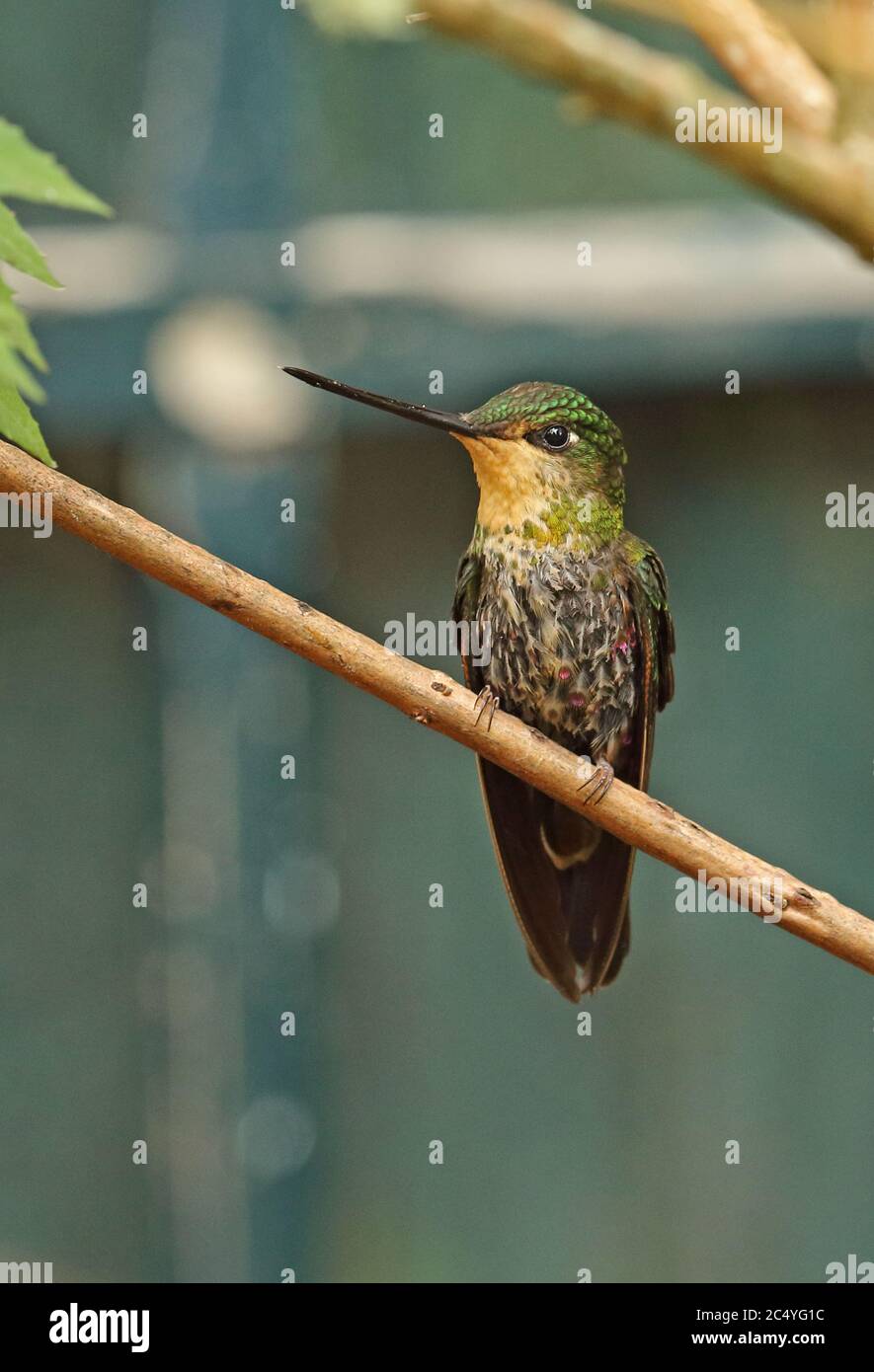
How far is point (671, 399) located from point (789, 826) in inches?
61.0

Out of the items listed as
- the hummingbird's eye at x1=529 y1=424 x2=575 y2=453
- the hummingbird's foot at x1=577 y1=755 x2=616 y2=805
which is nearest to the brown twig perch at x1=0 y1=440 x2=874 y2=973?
the hummingbird's foot at x1=577 y1=755 x2=616 y2=805

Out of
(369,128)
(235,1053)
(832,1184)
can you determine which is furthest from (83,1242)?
(369,128)

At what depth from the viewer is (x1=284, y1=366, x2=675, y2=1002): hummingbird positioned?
8.23 feet

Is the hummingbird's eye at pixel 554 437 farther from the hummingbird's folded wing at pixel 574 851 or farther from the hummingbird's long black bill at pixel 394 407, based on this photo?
the hummingbird's folded wing at pixel 574 851

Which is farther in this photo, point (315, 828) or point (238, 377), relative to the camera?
point (315, 828)

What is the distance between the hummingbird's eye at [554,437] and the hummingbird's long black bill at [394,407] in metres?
0.14

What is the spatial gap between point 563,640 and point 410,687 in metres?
0.89

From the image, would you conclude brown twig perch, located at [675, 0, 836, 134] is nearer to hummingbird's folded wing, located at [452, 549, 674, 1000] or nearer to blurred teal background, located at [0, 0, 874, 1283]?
hummingbird's folded wing, located at [452, 549, 674, 1000]

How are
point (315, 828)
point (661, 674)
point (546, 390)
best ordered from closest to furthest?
point (546, 390) < point (661, 674) < point (315, 828)

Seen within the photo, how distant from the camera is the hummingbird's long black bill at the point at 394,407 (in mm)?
1663

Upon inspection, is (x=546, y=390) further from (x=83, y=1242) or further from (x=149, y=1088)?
(x=83, y=1242)

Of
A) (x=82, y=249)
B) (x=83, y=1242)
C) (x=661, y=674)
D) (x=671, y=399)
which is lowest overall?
(x=83, y=1242)

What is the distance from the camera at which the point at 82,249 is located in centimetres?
526

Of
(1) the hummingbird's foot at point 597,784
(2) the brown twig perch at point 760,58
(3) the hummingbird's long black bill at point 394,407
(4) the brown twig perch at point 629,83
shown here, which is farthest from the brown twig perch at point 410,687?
(2) the brown twig perch at point 760,58
